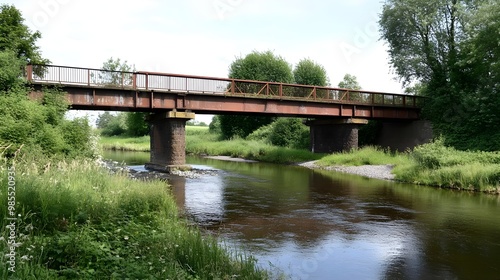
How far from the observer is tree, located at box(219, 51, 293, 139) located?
61906mm

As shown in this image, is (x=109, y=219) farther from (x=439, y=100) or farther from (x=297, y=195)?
(x=439, y=100)

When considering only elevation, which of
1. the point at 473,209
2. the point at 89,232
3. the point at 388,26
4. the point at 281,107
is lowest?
the point at 473,209

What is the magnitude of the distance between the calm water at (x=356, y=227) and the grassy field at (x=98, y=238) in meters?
1.80

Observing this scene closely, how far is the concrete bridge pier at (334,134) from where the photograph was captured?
36.9 meters

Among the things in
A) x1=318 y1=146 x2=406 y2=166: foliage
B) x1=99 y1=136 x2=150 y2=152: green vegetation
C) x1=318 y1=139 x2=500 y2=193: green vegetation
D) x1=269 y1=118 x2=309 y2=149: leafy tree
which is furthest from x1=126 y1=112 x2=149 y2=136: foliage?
x1=318 y1=139 x2=500 y2=193: green vegetation

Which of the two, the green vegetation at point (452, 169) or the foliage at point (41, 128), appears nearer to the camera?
the foliage at point (41, 128)

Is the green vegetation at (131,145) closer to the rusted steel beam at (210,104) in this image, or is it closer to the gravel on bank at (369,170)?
the rusted steel beam at (210,104)

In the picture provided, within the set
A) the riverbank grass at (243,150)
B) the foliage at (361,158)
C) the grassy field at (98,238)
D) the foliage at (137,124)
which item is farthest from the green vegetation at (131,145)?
the grassy field at (98,238)

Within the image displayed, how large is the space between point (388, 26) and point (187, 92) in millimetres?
23714

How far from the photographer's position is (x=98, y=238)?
746cm

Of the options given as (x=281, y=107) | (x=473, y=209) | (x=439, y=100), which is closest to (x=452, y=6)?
(x=439, y=100)

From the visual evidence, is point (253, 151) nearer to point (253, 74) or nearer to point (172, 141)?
point (172, 141)

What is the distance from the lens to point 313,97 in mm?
34344

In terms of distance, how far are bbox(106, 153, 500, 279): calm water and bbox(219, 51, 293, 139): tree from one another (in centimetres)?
4037
